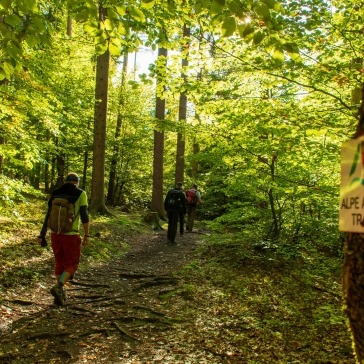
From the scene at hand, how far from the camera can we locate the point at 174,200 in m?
11.0

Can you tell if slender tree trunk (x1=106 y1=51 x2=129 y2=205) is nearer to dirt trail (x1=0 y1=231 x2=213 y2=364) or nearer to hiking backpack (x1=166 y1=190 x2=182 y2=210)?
hiking backpack (x1=166 y1=190 x2=182 y2=210)

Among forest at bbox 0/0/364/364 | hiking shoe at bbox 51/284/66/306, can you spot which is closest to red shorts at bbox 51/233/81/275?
hiking shoe at bbox 51/284/66/306

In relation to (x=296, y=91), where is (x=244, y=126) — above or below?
below

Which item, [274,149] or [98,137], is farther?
[98,137]

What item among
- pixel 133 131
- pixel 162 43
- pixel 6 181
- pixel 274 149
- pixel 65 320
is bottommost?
pixel 65 320

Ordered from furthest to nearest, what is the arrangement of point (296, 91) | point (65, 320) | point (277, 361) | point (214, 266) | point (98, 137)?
1. point (98, 137)
2. point (214, 266)
3. point (296, 91)
4. point (65, 320)
5. point (277, 361)

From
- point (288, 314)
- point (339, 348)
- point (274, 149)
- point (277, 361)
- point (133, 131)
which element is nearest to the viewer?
point (277, 361)

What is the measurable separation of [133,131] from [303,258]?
49.1ft

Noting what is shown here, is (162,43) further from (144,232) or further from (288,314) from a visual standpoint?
(144,232)

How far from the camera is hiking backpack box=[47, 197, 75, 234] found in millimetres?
5652

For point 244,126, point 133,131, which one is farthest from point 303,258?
point 133,131

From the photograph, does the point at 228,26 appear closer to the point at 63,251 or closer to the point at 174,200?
the point at 63,251

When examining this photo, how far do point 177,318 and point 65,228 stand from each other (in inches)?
91.3

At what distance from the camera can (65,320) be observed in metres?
5.02
